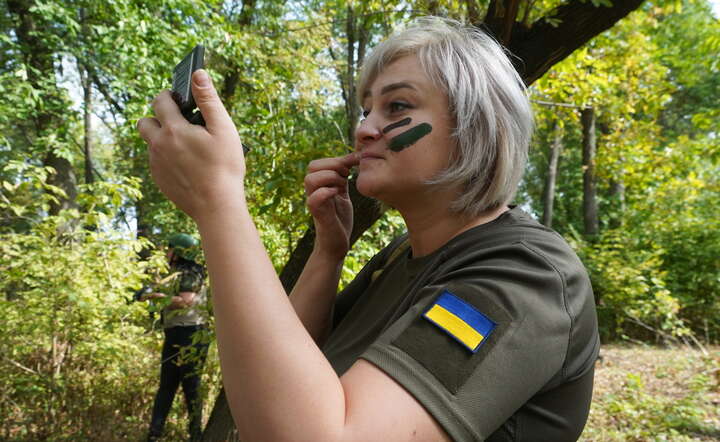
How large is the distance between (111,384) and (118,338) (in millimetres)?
441

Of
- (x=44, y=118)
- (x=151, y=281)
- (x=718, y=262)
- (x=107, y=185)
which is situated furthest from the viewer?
(x=718, y=262)

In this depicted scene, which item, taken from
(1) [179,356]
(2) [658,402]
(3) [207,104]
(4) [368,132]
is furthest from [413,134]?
(2) [658,402]

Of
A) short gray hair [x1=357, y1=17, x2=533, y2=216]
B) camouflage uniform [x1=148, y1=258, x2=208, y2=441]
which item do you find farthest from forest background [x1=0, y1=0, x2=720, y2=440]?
short gray hair [x1=357, y1=17, x2=533, y2=216]

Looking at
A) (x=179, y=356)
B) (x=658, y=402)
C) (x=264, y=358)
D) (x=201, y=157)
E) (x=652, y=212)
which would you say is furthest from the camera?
(x=652, y=212)

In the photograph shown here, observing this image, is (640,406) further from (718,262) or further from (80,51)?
(80,51)

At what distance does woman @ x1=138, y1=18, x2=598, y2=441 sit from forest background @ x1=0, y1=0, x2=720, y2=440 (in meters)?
1.15

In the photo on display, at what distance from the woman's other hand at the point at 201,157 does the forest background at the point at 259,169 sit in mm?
1578

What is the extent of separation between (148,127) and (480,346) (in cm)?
70

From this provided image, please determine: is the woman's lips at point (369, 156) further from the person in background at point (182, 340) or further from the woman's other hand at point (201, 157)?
the person in background at point (182, 340)

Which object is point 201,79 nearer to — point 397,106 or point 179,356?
point 397,106

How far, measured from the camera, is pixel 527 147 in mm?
1196

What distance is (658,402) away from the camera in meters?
4.65

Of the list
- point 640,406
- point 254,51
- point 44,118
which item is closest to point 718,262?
point 640,406

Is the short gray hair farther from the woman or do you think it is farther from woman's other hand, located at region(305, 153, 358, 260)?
woman's other hand, located at region(305, 153, 358, 260)
